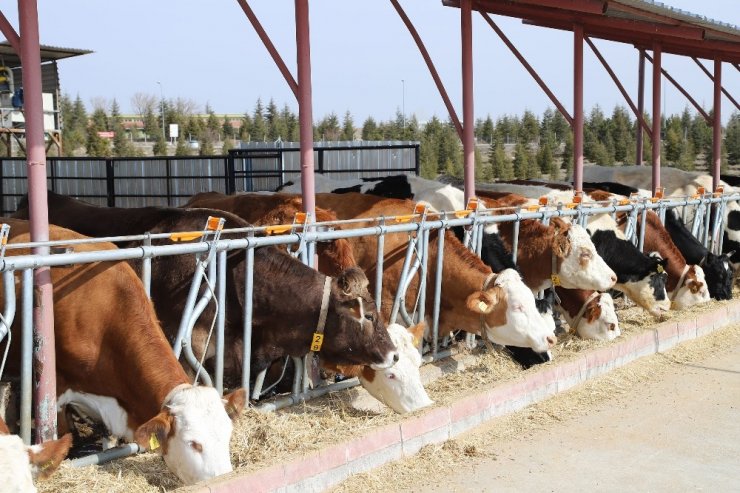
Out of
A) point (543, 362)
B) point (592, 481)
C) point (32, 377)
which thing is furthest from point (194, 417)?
point (543, 362)

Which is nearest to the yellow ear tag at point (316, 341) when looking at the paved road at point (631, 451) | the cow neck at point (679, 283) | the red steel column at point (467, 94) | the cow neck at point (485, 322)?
the paved road at point (631, 451)

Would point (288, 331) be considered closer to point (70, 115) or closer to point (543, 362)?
point (543, 362)

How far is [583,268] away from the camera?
9.17 m

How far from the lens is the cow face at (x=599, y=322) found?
9.18 metres

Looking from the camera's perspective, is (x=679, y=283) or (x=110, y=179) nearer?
(x=679, y=283)

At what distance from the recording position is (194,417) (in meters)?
4.71

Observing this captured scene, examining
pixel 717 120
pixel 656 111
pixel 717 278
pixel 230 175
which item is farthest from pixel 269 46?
pixel 717 120

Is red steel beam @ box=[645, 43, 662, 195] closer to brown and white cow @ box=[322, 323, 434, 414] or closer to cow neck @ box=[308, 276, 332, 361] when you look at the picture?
brown and white cow @ box=[322, 323, 434, 414]

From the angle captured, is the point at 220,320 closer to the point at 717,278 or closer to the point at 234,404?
the point at 234,404

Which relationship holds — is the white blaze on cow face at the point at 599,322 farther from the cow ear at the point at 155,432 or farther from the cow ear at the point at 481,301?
the cow ear at the point at 155,432

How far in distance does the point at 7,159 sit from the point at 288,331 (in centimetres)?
1410

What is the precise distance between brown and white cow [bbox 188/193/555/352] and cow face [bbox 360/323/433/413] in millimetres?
1100

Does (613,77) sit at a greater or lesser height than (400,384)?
greater

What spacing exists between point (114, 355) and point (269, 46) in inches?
122
